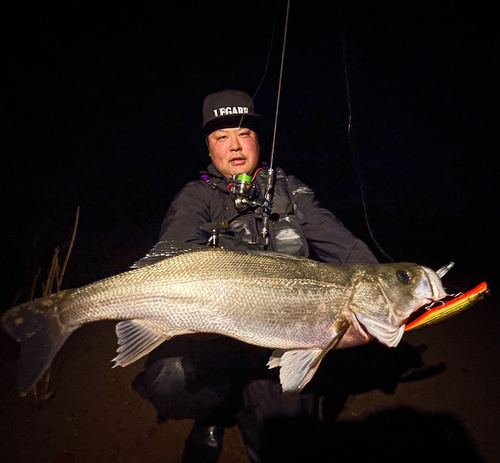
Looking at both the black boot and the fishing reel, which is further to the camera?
the fishing reel

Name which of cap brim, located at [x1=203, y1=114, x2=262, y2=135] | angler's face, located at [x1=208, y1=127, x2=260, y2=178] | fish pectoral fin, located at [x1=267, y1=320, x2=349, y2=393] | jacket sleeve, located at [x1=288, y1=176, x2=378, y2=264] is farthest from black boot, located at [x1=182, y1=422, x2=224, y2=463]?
cap brim, located at [x1=203, y1=114, x2=262, y2=135]

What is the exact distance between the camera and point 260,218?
8.74 feet

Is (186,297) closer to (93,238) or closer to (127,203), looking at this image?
(93,238)

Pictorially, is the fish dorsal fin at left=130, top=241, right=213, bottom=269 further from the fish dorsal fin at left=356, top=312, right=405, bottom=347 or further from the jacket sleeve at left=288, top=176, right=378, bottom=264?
the jacket sleeve at left=288, top=176, right=378, bottom=264

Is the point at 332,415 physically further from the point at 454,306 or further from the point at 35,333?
the point at 35,333

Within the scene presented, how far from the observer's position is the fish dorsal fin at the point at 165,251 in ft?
5.83

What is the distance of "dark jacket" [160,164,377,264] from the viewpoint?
7.86 feet

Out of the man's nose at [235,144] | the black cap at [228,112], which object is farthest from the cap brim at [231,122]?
the man's nose at [235,144]

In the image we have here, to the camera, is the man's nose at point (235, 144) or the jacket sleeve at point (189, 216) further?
the man's nose at point (235, 144)

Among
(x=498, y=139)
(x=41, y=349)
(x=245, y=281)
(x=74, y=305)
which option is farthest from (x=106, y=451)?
(x=498, y=139)

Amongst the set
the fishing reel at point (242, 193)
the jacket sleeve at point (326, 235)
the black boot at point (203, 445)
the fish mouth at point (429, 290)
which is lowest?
the black boot at point (203, 445)

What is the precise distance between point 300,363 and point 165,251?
1.21 meters

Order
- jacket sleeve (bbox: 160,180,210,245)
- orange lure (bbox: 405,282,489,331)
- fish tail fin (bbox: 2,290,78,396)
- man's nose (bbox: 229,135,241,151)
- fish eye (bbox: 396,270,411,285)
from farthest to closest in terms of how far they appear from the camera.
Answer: man's nose (bbox: 229,135,241,151), jacket sleeve (bbox: 160,180,210,245), fish eye (bbox: 396,270,411,285), orange lure (bbox: 405,282,489,331), fish tail fin (bbox: 2,290,78,396)

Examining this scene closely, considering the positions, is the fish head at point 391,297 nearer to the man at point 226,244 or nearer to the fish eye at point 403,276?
the fish eye at point 403,276
